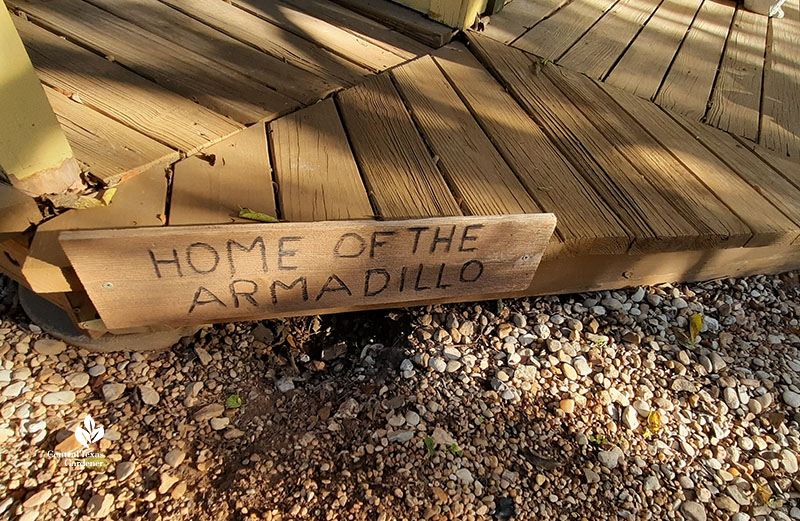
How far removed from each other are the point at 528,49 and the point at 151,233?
2.16 meters

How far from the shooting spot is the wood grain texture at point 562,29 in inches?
107

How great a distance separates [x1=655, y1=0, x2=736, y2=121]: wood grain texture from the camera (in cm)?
254

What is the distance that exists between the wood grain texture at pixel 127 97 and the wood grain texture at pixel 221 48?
330mm

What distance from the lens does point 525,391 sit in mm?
1909

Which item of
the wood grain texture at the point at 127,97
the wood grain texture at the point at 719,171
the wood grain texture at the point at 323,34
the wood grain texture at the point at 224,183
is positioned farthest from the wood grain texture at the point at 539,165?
the wood grain texture at the point at 127,97

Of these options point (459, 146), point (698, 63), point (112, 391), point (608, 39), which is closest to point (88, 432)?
point (112, 391)

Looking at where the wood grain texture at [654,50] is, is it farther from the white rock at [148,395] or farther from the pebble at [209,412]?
the white rock at [148,395]

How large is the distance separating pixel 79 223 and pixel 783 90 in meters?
3.44

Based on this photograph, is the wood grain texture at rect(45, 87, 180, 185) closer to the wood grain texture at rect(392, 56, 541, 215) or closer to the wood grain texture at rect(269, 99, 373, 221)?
the wood grain texture at rect(269, 99, 373, 221)

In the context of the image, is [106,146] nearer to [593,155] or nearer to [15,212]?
[15,212]

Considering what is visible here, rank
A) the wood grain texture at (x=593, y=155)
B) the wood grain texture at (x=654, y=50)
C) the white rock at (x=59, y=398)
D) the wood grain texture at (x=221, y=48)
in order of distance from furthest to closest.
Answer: the wood grain texture at (x=654, y=50) → the wood grain texture at (x=221, y=48) → the wood grain texture at (x=593, y=155) → the white rock at (x=59, y=398)

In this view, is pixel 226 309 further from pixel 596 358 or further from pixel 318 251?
pixel 596 358

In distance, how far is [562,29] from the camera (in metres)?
2.96

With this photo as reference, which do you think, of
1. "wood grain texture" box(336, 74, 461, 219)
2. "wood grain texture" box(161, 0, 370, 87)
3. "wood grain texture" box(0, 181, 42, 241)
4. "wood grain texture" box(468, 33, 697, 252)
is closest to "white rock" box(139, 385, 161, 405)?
"wood grain texture" box(0, 181, 42, 241)
